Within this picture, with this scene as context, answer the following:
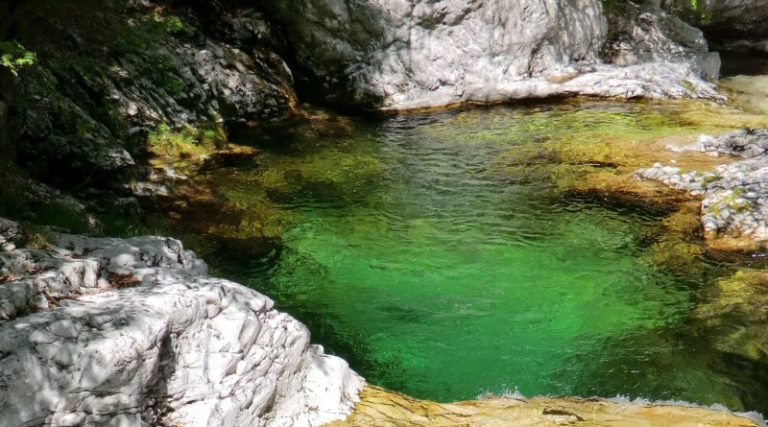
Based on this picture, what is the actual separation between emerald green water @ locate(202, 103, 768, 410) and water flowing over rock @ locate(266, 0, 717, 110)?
3383mm

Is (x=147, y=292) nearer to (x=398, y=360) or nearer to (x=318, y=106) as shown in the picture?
(x=398, y=360)

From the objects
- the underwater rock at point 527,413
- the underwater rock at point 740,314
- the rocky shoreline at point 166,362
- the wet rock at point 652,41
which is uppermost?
the wet rock at point 652,41

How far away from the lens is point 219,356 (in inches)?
153

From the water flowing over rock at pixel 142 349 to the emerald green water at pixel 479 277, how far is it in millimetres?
1464

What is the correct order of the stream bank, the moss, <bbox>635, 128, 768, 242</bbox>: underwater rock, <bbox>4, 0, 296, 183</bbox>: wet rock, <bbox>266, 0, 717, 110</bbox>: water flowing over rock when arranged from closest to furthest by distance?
1. the stream bank
2. <bbox>4, 0, 296, 183</bbox>: wet rock
3. <bbox>635, 128, 768, 242</bbox>: underwater rock
4. the moss
5. <bbox>266, 0, 717, 110</bbox>: water flowing over rock

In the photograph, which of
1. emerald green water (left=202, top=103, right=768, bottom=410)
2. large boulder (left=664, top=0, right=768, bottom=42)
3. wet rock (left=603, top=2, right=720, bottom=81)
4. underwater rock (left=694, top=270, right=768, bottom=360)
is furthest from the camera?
large boulder (left=664, top=0, right=768, bottom=42)

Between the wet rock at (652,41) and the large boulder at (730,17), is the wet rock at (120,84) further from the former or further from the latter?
the large boulder at (730,17)

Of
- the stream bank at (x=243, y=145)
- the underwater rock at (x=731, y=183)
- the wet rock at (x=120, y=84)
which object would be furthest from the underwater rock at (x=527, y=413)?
the wet rock at (x=120, y=84)

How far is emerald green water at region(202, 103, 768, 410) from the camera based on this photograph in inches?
216

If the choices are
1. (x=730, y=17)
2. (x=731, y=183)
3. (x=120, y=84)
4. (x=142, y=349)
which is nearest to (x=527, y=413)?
(x=142, y=349)

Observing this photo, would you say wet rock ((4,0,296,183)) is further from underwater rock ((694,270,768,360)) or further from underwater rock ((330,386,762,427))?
underwater rock ((694,270,768,360))

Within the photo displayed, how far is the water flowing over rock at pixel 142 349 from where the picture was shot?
10.2 feet

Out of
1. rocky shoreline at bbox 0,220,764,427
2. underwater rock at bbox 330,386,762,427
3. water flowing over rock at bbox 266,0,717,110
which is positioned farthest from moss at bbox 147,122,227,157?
underwater rock at bbox 330,386,762,427

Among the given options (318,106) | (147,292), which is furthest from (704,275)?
(318,106)
